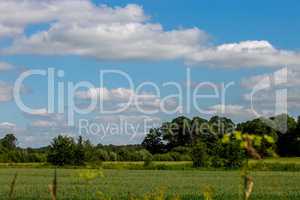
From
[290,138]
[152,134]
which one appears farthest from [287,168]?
[152,134]

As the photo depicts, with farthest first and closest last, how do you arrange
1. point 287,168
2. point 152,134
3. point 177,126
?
point 177,126 < point 152,134 < point 287,168

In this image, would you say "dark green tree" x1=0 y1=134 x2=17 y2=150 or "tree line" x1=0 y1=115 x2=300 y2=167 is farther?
"dark green tree" x1=0 y1=134 x2=17 y2=150

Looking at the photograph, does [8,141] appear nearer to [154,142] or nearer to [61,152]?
[154,142]

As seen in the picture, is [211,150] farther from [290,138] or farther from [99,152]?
[290,138]

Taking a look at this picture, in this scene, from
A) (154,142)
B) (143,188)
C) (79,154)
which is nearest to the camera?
(143,188)

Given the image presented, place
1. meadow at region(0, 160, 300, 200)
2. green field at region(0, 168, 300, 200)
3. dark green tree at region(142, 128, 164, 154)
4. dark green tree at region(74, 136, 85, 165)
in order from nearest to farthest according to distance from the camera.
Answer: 1. meadow at region(0, 160, 300, 200)
2. green field at region(0, 168, 300, 200)
3. dark green tree at region(74, 136, 85, 165)
4. dark green tree at region(142, 128, 164, 154)

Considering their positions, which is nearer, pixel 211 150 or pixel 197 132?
pixel 211 150

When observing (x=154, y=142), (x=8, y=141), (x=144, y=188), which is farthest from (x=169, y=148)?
(x=144, y=188)

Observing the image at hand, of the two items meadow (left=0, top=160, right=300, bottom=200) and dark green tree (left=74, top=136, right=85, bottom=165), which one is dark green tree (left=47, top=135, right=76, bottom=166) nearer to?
dark green tree (left=74, top=136, right=85, bottom=165)

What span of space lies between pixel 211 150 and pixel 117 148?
2622 cm

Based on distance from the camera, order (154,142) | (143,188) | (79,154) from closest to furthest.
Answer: (143,188), (79,154), (154,142)

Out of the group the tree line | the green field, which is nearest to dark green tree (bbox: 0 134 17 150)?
the tree line

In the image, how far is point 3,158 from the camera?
10075 centimetres

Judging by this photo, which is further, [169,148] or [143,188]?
[169,148]
